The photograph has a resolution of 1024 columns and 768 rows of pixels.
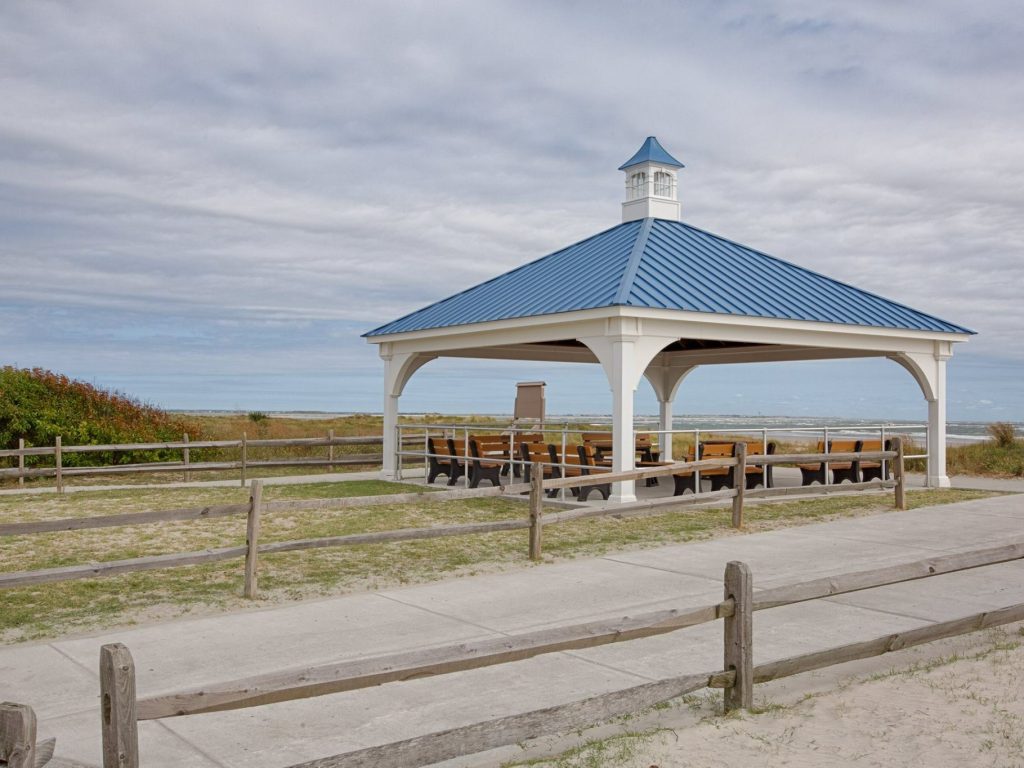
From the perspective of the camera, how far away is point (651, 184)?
860 inches

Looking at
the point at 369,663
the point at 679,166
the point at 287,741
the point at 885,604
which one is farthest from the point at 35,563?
the point at 679,166

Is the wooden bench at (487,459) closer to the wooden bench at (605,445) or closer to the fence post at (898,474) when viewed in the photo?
the wooden bench at (605,445)

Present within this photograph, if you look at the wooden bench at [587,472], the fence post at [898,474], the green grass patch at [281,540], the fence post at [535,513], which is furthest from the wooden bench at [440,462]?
the fence post at [535,513]

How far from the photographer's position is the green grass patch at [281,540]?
9.13 m

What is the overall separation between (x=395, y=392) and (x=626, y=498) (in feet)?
27.2

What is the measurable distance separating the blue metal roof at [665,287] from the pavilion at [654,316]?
0.15ft

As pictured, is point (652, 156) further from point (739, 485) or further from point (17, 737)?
point (17, 737)

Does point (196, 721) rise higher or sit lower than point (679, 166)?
lower

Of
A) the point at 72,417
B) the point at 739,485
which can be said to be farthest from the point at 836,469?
the point at 72,417

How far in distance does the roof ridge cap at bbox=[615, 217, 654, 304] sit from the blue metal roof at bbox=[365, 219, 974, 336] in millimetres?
23

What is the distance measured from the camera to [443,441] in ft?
69.6

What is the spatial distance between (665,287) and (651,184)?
19.5 ft

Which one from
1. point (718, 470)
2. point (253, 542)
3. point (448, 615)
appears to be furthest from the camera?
point (718, 470)

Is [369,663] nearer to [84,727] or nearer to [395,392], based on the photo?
[84,727]
